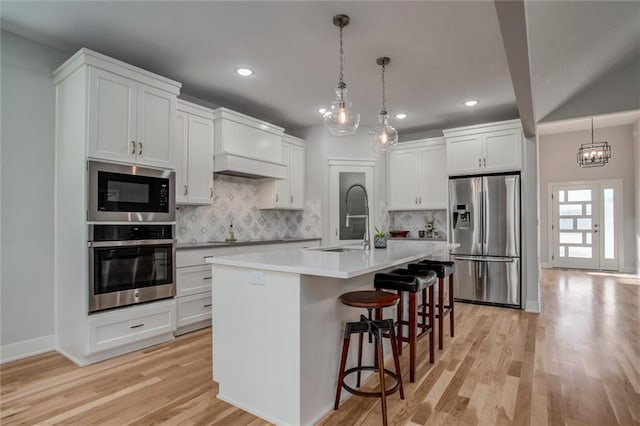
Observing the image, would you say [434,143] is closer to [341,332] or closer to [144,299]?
[341,332]

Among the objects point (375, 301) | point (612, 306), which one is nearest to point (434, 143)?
point (612, 306)

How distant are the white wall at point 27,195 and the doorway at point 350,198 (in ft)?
11.6

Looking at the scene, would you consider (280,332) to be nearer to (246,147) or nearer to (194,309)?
(194,309)

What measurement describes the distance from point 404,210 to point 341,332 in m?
3.90

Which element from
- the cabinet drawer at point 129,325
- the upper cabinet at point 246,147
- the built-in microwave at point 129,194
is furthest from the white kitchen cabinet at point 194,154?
the cabinet drawer at point 129,325

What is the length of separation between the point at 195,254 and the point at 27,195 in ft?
4.88

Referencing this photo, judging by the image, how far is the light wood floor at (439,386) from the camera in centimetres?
205

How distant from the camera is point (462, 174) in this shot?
16.5 ft

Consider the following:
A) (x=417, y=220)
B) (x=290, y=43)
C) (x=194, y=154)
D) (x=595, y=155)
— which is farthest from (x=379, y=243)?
(x=595, y=155)

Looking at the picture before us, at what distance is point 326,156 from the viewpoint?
18.1 feet

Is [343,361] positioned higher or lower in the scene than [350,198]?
lower

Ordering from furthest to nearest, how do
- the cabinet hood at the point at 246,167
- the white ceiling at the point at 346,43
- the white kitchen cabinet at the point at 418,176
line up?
the white kitchen cabinet at the point at 418,176
the cabinet hood at the point at 246,167
the white ceiling at the point at 346,43

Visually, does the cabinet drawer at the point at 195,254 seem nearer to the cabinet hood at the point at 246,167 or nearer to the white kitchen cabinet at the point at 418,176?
the cabinet hood at the point at 246,167

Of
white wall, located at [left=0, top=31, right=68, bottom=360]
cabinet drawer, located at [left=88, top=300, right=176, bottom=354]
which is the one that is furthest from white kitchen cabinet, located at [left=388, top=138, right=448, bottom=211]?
white wall, located at [left=0, top=31, right=68, bottom=360]
